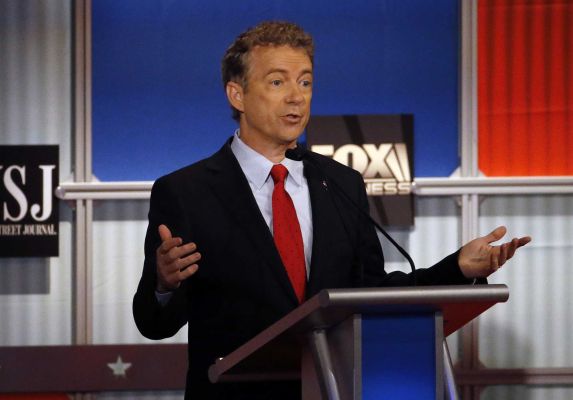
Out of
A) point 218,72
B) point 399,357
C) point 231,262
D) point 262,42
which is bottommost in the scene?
point 399,357

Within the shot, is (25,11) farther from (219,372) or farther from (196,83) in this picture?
(219,372)

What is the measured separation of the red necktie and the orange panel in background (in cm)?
→ 235

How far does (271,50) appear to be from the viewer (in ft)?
8.20

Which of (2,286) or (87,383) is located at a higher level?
(2,286)

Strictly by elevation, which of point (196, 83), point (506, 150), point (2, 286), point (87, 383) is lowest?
point (87, 383)

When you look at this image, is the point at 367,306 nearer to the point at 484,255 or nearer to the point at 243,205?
the point at 484,255

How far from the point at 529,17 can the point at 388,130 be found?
2.68 feet

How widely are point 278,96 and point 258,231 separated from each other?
381 millimetres

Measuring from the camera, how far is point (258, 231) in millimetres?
2270

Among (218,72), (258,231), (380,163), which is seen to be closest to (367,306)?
(258,231)

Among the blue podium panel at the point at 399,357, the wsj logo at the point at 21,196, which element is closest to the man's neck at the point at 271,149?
the blue podium panel at the point at 399,357

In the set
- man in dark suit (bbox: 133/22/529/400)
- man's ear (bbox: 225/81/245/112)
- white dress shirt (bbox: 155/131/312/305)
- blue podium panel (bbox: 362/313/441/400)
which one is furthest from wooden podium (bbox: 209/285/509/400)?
man's ear (bbox: 225/81/245/112)

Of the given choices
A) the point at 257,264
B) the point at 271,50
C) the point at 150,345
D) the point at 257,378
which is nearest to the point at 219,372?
the point at 257,378

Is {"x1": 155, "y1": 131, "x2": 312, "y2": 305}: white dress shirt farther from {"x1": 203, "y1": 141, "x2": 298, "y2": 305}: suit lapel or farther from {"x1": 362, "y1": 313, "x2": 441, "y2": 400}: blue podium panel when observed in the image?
{"x1": 362, "y1": 313, "x2": 441, "y2": 400}: blue podium panel
